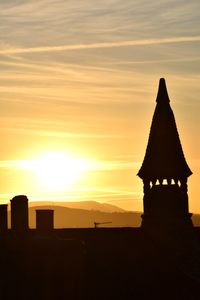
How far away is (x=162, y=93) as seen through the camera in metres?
57.3

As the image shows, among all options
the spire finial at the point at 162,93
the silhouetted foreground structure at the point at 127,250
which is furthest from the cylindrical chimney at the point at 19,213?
the spire finial at the point at 162,93

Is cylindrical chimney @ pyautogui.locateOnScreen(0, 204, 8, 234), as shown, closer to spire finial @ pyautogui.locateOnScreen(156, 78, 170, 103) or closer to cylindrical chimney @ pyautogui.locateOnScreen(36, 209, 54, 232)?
cylindrical chimney @ pyautogui.locateOnScreen(36, 209, 54, 232)

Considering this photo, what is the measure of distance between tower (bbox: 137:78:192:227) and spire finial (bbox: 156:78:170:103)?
0.47 meters

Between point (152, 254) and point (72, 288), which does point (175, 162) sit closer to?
point (152, 254)

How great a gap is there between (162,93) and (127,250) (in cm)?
1146

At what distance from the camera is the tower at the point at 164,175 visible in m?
54.7

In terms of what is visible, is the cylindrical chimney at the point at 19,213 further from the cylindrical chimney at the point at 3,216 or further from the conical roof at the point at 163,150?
the conical roof at the point at 163,150

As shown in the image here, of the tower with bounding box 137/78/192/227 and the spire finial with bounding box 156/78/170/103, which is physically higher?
the spire finial with bounding box 156/78/170/103

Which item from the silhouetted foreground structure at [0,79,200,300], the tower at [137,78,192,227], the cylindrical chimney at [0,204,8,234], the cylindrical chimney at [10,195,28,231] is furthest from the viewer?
the tower at [137,78,192,227]

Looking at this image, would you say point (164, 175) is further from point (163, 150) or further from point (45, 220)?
point (45, 220)

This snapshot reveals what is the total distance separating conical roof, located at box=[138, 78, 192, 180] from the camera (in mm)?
55375

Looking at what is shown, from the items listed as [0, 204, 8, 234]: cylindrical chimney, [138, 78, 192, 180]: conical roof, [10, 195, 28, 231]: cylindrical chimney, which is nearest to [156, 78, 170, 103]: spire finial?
[138, 78, 192, 180]: conical roof

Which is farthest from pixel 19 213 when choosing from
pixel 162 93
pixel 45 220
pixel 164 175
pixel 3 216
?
pixel 162 93

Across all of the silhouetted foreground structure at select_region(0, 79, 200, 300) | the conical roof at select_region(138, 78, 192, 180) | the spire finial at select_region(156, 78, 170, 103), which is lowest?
the silhouetted foreground structure at select_region(0, 79, 200, 300)
